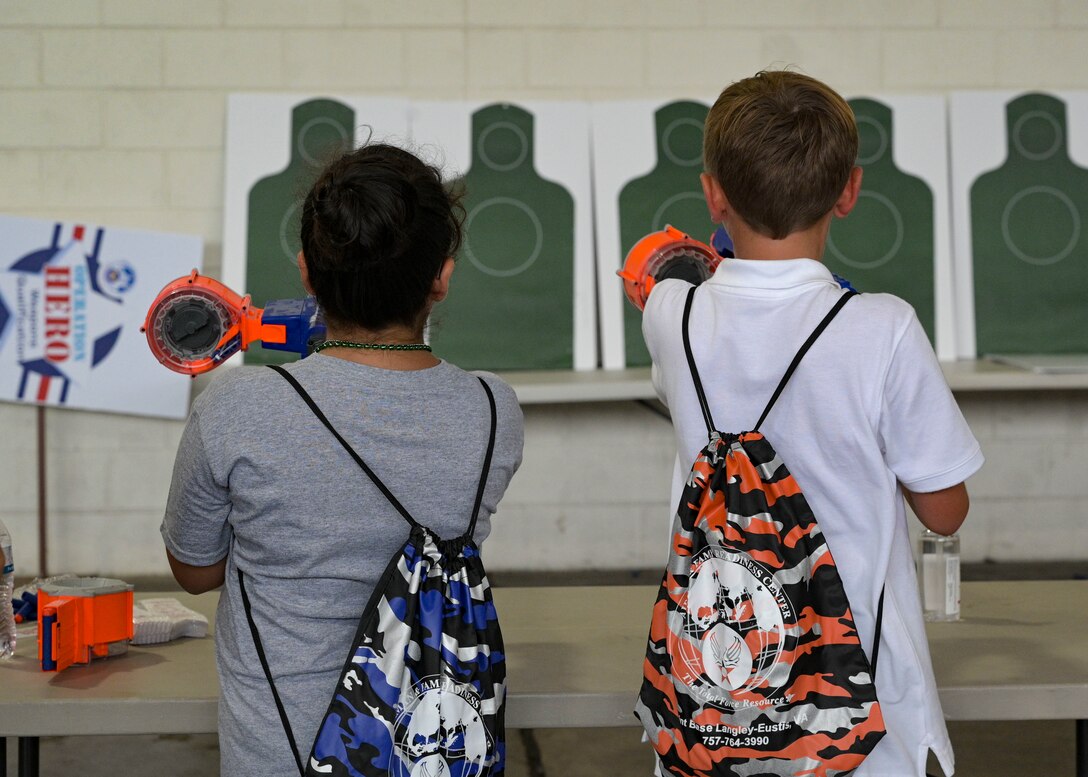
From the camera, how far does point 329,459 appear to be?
109 centimetres

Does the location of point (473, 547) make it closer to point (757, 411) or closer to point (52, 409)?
point (757, 411)

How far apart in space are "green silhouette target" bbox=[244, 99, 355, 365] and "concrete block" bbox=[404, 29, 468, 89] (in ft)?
0.80

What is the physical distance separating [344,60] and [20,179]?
103 cm

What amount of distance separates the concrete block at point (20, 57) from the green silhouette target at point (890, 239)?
Answer: 242 centimetres

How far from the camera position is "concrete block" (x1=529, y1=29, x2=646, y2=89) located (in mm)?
3686

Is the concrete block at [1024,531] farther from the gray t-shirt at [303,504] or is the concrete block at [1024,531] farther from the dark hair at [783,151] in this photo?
→ the gray t-shirt at [303,504]

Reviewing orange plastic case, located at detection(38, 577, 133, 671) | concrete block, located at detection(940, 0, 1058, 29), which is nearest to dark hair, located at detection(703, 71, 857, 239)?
orange plastic case, located at detection(38, 577, 133, 671)

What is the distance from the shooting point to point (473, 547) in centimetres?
114

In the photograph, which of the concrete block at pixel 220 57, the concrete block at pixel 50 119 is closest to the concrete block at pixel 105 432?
the concrete block at pixel 50 119

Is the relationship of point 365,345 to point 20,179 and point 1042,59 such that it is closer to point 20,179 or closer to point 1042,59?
point 20,179

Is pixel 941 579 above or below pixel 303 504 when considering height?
below

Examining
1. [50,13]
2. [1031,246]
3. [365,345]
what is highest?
[50,13]

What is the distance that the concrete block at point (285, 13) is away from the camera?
11.9 feet

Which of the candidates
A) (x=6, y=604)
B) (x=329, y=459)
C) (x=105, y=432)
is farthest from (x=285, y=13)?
(x=329, y=459)
